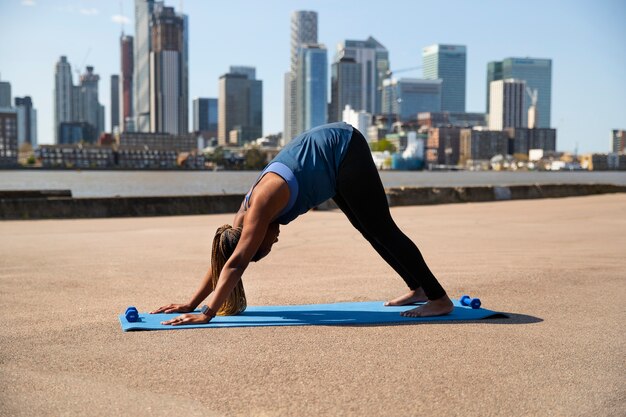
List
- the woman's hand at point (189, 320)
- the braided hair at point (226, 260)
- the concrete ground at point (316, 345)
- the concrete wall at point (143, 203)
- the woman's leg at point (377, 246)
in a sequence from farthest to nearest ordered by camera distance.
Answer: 1. the concrete wall at point (143, 203)
2. the woman's leg at point (377, 246)
3. the braided hair at point (226, 260)
4. the woman's hand at point (189, 320)
5. the concrete ground at point (316, 345)

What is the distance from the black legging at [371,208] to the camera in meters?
5.44

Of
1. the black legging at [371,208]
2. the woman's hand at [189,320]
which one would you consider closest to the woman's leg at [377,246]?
the black legging at [371,208]

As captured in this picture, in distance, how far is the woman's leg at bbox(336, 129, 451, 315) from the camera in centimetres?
544

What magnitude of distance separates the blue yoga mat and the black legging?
29cm

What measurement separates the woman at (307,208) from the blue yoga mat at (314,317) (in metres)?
0.10

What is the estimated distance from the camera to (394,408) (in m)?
3.58

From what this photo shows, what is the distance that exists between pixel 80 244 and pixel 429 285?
6.97 m

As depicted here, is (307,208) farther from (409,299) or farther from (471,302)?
(471,302)

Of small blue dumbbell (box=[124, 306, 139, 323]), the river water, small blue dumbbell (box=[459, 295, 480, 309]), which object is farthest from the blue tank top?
the river water

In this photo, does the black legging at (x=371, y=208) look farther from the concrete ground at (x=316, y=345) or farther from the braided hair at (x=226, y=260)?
the braided hair at (x=226, y=260)

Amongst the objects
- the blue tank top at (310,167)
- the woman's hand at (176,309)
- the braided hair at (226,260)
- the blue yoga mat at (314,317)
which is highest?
the blue tank top at (310,167)

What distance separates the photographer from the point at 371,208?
5523 millimetres

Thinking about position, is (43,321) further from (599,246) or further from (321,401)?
(599,246)

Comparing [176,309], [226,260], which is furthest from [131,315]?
[226,260]
